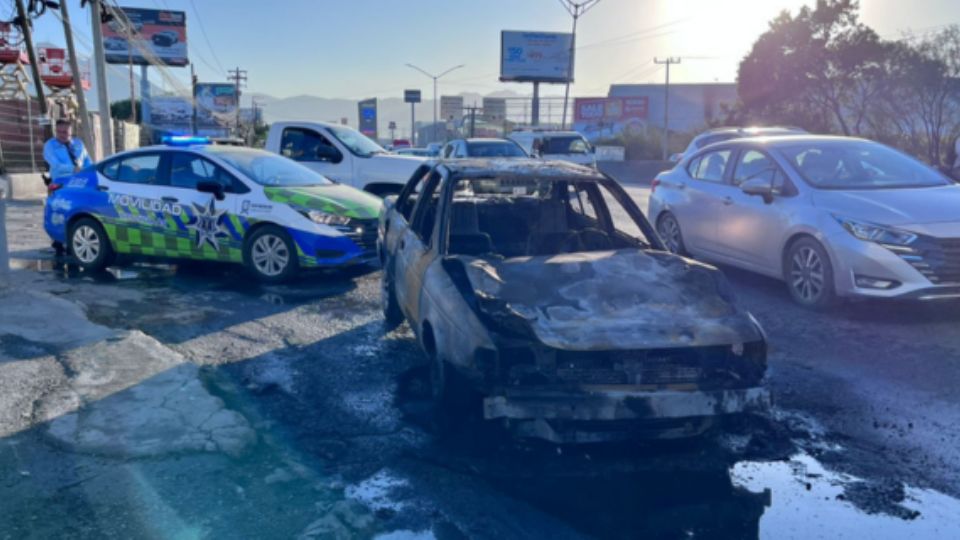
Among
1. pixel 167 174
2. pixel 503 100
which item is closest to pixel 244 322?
pixel 167 174

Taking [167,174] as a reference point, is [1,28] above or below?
above

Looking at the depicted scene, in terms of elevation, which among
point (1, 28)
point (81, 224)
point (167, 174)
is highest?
point (1, 28)

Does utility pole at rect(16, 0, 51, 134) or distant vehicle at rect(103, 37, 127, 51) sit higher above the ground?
distant vehicle at rect(103, 37, 127, 51)

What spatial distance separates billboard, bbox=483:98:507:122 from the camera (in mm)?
73438

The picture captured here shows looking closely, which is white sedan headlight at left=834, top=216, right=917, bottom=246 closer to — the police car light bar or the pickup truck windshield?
the police car light bar

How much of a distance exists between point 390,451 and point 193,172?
5994 millimetres

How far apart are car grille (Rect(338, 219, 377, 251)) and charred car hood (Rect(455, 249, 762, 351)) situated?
13.8 feet

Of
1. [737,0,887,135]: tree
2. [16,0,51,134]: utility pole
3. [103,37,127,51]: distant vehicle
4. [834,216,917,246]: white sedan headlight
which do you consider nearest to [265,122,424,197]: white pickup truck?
[834,216,917,246]: white sedan headlight

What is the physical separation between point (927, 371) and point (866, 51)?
32.9 m

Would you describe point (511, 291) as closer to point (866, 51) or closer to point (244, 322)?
point (244, 322)

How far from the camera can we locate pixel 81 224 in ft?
31.8

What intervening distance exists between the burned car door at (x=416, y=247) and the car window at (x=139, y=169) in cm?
441


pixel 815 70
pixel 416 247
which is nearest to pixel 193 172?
pixel 416 247

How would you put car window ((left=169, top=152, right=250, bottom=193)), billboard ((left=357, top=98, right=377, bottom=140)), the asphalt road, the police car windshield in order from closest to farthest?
the asphalt road → car window ((left=169, top=152, right=250, bottom=193)) → the police car windshield → billboard ((left=357, top=98, right=377, bottom=140))
